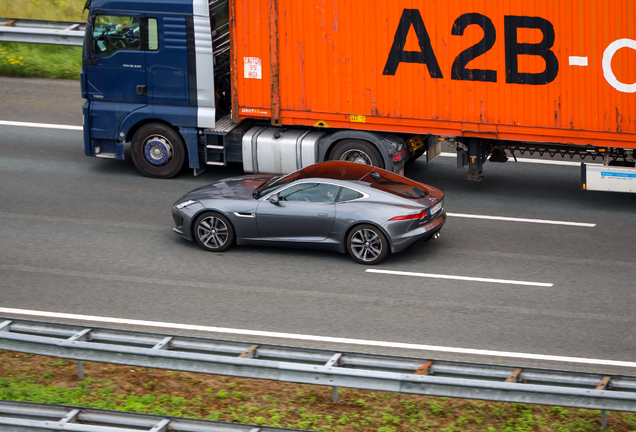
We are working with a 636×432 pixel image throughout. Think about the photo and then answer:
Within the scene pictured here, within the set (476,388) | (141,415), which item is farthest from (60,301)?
(476,388)

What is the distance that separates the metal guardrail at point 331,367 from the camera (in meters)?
6.70

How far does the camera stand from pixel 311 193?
37.6 ft

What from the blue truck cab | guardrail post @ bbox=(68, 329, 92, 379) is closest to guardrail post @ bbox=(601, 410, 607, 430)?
guardrail post @ bbox=(68, 329, 92, 379)

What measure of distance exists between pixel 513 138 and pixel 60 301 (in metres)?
7.63

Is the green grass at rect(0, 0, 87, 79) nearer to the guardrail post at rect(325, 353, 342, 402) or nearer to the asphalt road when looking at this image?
the asphalt road

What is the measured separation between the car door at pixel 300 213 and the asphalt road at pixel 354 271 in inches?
15.5

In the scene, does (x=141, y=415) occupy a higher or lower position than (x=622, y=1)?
lower

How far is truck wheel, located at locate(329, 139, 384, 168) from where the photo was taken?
1421 cm

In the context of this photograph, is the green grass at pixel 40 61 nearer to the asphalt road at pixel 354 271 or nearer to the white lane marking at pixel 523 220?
the asphalt road at pixel 354 271

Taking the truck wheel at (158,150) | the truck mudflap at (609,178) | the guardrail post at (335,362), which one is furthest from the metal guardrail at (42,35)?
the guardrail post at (335,362)

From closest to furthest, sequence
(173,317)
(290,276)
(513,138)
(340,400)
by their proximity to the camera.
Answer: (340,400), (173,317), (290,276), (513,138)

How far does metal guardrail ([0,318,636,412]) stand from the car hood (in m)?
4.19

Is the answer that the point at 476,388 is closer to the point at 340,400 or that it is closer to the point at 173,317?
the point at 340,400

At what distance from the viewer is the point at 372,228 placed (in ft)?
36.6
